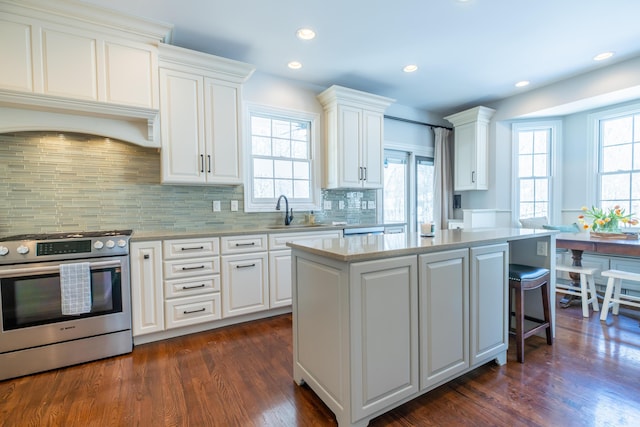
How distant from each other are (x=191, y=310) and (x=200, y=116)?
71.9 inches

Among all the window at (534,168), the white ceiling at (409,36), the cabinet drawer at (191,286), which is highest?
the white ceiling at (409,36)

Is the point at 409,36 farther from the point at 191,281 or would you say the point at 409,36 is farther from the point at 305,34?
the point at 191,281

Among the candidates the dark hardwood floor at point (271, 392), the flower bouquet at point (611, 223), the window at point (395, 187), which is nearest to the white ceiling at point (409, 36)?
the window at point (395, 187)

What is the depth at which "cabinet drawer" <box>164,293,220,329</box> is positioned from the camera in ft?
8.66

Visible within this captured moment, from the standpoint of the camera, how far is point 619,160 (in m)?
3.94

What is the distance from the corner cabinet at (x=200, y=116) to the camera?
2.76 m

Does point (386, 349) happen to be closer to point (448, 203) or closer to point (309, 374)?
point (309, 374)

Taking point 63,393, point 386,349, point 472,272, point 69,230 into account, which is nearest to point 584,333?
point 472,272

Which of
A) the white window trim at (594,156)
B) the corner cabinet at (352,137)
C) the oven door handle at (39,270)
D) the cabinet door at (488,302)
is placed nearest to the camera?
the cabinet door at (488,302)

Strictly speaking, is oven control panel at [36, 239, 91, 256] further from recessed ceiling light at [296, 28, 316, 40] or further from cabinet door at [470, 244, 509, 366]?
cabinet door at [470, 244, 509, 366]

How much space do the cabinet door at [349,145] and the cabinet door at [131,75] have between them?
204 centimetres

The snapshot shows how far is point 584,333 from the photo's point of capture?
8.79 feet

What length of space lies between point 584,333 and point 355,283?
103 inches

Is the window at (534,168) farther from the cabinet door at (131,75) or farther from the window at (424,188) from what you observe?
the cabinet door at (131,75)
